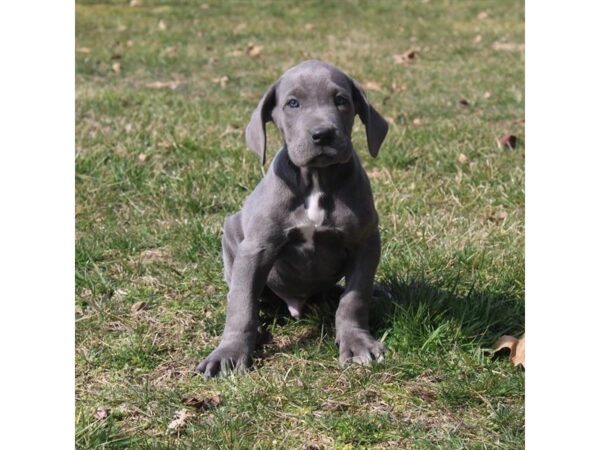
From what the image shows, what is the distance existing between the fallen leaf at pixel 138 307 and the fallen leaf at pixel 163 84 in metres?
4.88

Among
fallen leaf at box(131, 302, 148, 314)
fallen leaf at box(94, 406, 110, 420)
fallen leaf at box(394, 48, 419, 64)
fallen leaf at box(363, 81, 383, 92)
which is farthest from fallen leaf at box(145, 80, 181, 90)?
fallen leaf at box(94, 406, 110, 420)

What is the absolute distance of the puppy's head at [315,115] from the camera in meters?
Result: 3.58

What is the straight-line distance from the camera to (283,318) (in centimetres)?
430

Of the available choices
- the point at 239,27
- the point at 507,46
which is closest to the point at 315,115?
the point at 507,46

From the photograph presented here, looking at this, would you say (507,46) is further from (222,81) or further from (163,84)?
(163,84)

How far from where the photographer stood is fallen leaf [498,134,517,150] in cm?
680

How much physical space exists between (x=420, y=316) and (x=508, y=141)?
326cm

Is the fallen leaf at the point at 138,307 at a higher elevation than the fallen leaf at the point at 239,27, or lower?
higher

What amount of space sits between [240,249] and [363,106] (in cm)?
79

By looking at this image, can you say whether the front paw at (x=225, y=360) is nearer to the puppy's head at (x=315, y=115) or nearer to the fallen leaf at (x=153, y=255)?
the puppy's head at (x=315, y=115)

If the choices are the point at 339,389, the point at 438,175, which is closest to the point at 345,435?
the point at 339,389

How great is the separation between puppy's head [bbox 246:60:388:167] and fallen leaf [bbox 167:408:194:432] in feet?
3.42

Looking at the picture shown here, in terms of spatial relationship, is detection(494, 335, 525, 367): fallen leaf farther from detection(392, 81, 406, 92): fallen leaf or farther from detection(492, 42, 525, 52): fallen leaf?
detection(492, 42, 525, 52): fallen leaf

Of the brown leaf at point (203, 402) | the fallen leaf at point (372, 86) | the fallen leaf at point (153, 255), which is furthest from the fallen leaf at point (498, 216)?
the fallen leaf at point (372, 86)
